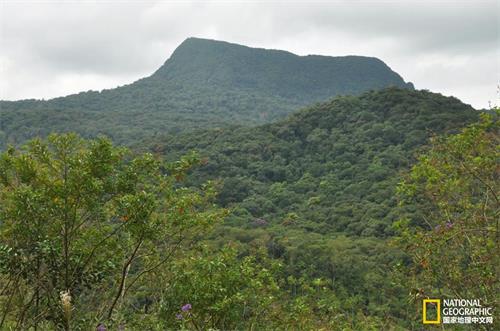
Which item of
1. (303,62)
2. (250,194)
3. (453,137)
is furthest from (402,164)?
(303,62)

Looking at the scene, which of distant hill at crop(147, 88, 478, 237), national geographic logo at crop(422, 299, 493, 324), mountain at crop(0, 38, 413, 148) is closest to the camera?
national geographic logo at crop(422, 299, 493, 324)

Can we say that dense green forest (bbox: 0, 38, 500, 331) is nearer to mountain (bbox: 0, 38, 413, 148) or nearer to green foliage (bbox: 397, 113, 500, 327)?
green foliage (bbox: 397, 113, 500, 327)

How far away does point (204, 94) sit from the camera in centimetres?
13062

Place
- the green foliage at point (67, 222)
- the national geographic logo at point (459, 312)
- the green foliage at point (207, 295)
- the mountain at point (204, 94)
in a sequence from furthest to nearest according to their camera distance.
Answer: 1. the mountain at point (204, 94)
2. the green foliage at point (207, 295)
3. the national geographic logo at point (459, 312)
4. the green foliage at point (67, 222)

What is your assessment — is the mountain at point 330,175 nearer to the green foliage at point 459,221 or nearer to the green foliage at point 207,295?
the green foliage at point 459,221

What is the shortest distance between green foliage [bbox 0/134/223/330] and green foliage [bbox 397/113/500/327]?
2360mm

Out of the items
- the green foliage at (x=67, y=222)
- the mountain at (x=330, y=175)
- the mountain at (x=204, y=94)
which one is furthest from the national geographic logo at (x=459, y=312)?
the mountain at (x=204, y=94)

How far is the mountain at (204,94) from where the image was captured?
286 feet

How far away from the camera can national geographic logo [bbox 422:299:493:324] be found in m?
4.33

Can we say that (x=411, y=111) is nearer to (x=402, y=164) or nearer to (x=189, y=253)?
(x=402, y=164)

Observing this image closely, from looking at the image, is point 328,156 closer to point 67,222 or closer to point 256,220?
point 256,220

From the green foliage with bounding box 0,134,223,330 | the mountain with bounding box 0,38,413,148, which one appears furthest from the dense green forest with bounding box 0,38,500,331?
the mountain with bounding box 0,38,413,148

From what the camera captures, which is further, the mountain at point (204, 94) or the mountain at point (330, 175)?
the mountain at point (204, 94)

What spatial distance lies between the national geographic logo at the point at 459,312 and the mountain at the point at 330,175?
1781 cm
